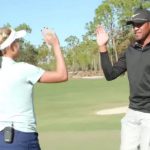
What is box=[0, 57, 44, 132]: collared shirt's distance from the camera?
14.1 ft

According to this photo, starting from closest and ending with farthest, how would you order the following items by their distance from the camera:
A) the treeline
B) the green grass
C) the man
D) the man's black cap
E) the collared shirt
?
the collared shirt < the man < the man's black cap < the green grass < the treeline

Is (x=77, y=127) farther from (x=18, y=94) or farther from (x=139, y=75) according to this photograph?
(x=18, y=94)

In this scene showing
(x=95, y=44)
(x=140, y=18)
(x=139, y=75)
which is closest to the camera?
(x=139, y=75)

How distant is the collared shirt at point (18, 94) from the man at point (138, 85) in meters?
1.49

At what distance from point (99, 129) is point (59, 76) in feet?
25.5

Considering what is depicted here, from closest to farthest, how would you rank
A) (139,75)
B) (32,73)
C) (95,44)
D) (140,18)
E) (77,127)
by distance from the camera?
(32,73), (139,75), (140,18), (77,127), (95,44)

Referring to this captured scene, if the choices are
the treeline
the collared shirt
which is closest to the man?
the collared shirt

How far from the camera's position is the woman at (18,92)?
429 cm

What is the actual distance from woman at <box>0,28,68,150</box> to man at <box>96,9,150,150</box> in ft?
4.49

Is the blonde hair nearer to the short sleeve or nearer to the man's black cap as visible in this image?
the short sleeve

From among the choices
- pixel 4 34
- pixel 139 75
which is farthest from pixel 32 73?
pixel 139 75

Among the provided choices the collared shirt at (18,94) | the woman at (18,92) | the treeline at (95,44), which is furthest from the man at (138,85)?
the treeline at (95,44)

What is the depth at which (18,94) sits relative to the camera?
14.1ft

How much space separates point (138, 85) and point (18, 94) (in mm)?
1606
